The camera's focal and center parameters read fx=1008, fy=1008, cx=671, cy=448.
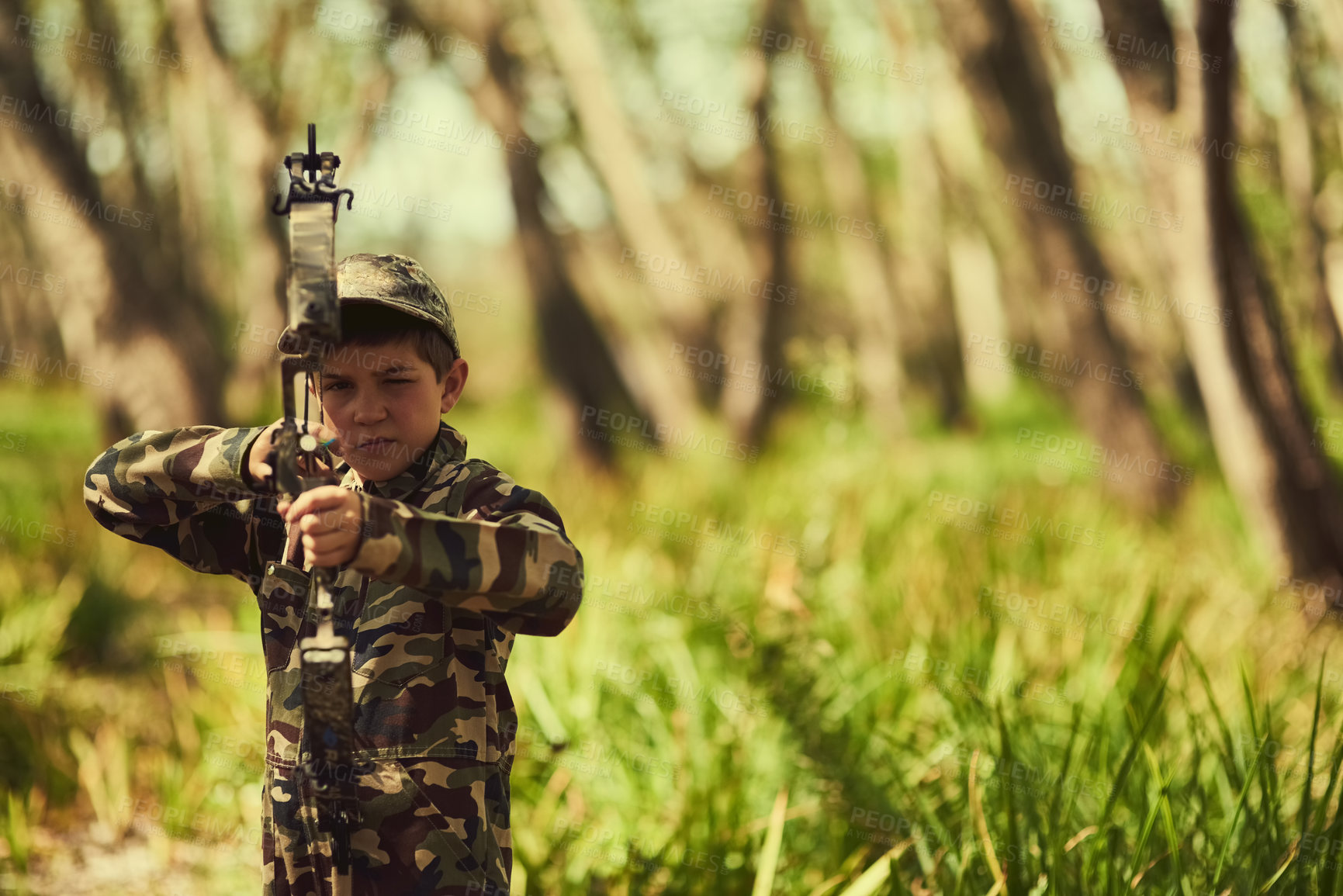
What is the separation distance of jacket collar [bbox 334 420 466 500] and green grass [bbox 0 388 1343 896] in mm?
1410

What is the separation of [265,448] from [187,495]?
0.75 feet

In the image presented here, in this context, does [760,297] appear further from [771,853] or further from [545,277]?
[771,853]

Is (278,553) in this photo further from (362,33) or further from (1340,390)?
(1340,390)

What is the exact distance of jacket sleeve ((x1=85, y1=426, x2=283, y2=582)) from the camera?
1658 mm

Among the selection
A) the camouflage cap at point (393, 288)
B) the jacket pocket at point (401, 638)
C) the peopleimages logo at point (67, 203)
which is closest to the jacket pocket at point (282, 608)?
the jacket pocket at point (401, 638)

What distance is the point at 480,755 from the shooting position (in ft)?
5.32

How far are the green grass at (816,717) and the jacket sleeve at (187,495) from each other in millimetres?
1404

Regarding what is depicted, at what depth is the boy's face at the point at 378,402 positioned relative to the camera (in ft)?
5.23

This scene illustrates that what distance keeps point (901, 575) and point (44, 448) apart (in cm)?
894

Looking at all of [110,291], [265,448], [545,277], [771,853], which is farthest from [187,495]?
[545,277]

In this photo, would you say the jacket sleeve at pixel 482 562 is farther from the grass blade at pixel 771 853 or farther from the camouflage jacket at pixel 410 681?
the grass blade at pixel 771 853

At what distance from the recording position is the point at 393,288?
5.24 feet

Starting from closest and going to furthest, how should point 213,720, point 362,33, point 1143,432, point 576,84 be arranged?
point 213,720
point 1143,432
point 576,84
point 362,33

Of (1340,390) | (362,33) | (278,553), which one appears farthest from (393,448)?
(1340,390)
